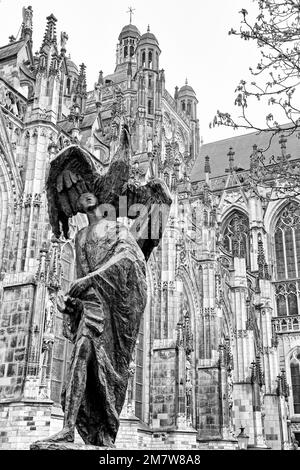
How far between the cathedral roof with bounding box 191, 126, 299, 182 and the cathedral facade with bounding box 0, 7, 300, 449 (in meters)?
4.02

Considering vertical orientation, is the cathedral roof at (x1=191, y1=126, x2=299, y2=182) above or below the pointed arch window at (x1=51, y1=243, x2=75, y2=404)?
above

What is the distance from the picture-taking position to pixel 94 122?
23.8 meters

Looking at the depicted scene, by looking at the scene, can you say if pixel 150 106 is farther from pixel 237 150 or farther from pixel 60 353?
pixel 60 353

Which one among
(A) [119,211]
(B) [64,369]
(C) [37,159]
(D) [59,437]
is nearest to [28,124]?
(C) [37,159]

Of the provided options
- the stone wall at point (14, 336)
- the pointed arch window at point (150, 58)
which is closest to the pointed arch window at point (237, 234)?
the pointed arch window at point (150, 58)

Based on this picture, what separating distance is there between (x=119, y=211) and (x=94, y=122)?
65.3 ft

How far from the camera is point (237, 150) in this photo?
49.0 meters

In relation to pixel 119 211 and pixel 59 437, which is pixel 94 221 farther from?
pixel 59 437

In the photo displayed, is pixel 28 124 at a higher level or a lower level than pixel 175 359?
higher

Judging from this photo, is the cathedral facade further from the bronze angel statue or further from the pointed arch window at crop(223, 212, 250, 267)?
the bronze angel statue

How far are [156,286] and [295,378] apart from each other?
18700 mm

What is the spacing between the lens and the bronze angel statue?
380 cm

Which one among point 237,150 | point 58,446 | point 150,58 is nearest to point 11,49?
point 150,58

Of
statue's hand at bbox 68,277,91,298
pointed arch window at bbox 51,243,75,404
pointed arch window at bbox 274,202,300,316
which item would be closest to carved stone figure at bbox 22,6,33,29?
pointed arch window at bbox 51,243,75,404
